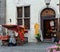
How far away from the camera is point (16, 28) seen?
23.4 m

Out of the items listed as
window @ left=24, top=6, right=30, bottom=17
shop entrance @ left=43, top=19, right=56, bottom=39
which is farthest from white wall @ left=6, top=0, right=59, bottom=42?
shop entrance @ left=43, top=19, right=56, bottom=39

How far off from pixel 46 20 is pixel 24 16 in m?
2.41

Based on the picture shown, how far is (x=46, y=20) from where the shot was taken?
89.4 ft

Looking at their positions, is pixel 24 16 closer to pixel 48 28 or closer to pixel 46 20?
pixel 46 20

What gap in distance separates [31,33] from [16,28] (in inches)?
175

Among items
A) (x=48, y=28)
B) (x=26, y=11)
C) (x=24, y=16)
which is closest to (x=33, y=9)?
(x=26, y=11)

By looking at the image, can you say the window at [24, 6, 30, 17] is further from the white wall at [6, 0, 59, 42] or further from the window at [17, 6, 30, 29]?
the white wall at [6, 0, 59, 42]

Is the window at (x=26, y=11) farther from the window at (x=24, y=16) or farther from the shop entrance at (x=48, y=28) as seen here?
the shop entrance at (x=48, y=28)

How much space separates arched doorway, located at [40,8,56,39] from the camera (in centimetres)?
2680

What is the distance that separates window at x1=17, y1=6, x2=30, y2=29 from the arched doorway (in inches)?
60.8

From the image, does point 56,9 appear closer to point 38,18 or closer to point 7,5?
point 38,18

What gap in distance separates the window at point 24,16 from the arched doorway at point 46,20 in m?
1.54

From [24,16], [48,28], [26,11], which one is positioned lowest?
[48,28]

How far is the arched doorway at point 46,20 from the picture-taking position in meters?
26.8
